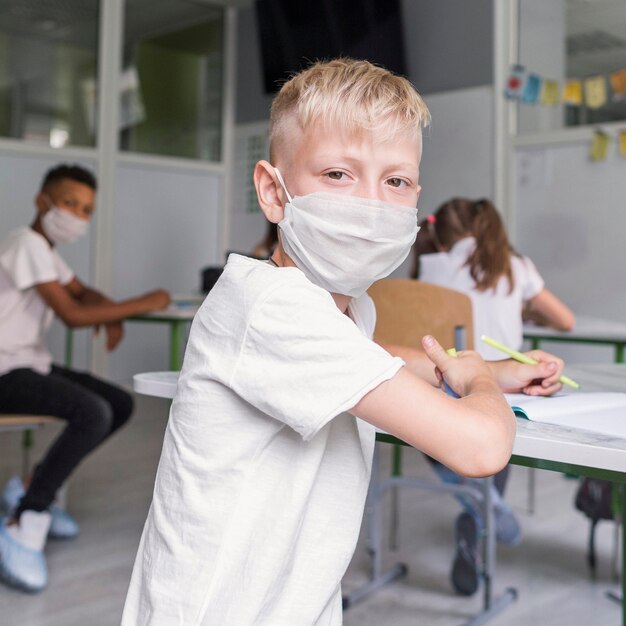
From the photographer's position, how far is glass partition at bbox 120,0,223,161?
5.31m

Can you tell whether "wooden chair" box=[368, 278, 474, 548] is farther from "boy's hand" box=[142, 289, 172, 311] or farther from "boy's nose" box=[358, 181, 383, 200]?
"boy's nose" box=[358, 181, 383, 200]

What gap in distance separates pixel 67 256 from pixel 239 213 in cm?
129

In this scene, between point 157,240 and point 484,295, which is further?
point 157,240

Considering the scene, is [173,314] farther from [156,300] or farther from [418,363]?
[418,363]

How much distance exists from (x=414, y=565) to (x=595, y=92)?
2.64m

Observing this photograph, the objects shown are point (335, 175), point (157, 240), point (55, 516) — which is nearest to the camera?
point (335, 175)

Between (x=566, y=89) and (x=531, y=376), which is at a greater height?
(x=566, y=89)

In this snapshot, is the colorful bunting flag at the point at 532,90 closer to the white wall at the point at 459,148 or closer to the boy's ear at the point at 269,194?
the white wall at the point at 459,148

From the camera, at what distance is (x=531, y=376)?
104 cm

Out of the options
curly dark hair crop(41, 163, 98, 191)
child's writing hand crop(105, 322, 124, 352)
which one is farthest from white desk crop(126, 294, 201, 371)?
curly dark hair crop(41, 163, 98, 191)

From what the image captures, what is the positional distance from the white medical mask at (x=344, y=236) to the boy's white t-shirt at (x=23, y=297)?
1730 mm

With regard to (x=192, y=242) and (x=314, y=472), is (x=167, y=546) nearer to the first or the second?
(x=314, y=472)

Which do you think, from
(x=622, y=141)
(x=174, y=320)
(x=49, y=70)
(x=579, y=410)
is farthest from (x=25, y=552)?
(x=49, y=70)

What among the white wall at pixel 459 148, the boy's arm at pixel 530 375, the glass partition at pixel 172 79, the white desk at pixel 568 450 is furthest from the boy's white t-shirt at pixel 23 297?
the glass partition at pixel 172 79
